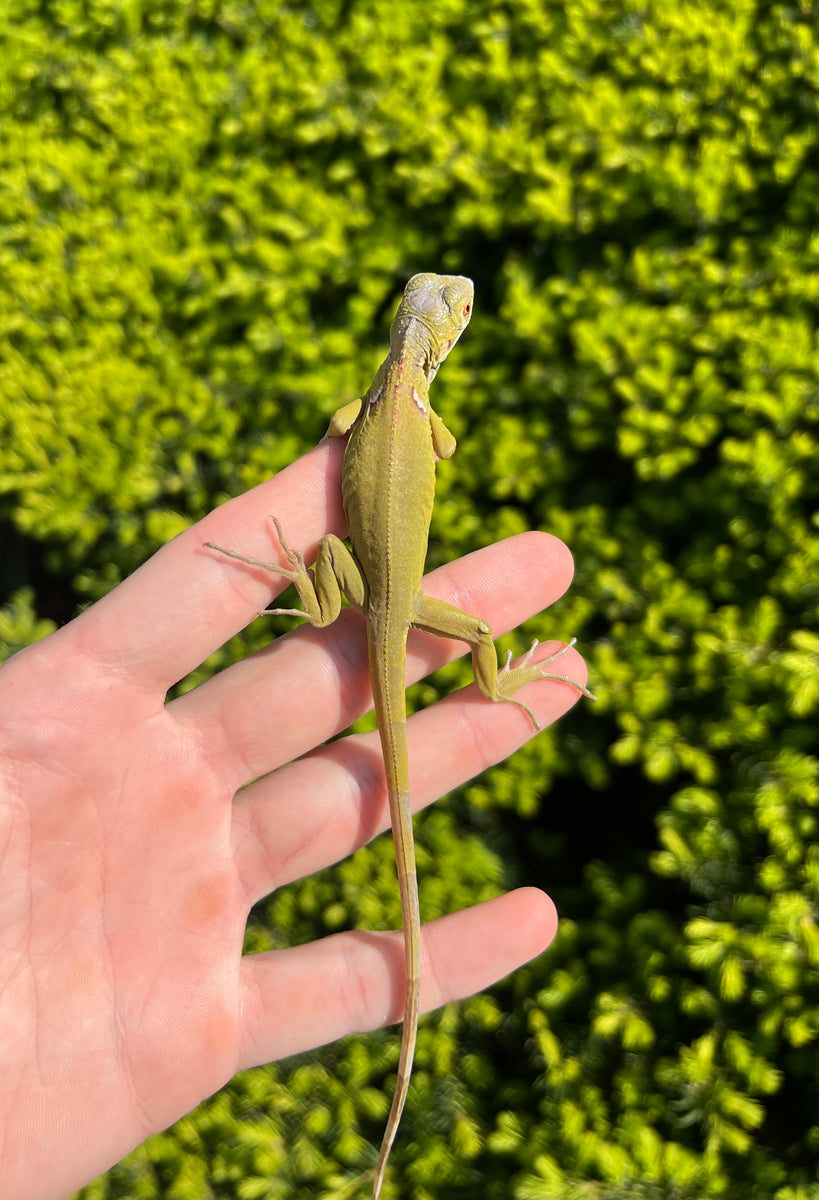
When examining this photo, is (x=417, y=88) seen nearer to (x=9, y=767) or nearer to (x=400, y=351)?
(x=400, y=351)

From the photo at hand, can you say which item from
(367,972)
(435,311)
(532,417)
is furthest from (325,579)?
(367,972)

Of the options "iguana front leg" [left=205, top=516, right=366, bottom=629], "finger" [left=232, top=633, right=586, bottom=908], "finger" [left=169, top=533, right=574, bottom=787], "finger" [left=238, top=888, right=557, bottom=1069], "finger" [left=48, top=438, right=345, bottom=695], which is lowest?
"finger" [left=238, top=888, right=557, bottom=1069]

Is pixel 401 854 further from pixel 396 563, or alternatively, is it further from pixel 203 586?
pixel 203 586

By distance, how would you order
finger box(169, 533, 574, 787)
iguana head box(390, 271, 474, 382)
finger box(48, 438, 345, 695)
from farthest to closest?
iguana head box(390, 271, 474, 382) → finger box(169, 533, 574, 787) → finger box(48, 438, 345, 695)

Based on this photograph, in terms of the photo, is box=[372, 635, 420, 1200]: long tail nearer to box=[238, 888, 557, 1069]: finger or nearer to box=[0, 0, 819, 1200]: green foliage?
box=[238, 888, 557, 1069]: finger

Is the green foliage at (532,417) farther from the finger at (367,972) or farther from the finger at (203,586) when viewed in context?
the finger at (203,586)

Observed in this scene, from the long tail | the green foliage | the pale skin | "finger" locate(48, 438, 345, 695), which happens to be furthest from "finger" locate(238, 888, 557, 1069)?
"finger" locate(48, 438, 345, 695)

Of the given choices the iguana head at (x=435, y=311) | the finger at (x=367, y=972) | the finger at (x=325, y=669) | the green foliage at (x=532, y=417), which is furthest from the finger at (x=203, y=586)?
the finger at (x=367, y=972)
